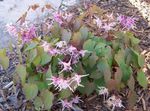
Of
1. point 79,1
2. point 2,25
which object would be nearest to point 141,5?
point 79,1

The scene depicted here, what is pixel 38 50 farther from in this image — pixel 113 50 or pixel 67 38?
pixel 113 50

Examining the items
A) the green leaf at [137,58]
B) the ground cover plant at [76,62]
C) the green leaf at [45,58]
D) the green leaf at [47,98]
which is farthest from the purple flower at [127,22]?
the green leaf at [47,98]

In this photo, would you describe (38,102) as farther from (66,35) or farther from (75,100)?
(66,35)

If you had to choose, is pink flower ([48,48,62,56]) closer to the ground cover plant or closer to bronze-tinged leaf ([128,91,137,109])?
the ground cover plant

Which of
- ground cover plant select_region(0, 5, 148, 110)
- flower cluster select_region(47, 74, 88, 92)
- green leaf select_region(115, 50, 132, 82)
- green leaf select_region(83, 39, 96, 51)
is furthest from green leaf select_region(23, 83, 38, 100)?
green leaf select_region(115, 50, 132, 82)

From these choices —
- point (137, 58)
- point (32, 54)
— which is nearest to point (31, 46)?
point (32, 54)

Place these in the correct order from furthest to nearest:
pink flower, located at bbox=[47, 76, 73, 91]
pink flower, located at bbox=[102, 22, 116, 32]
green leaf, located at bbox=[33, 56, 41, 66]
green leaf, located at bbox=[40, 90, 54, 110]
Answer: pink flower, located at bbox=[102, 22, 116, 32], green leaf, located at bbox=[33, 56, 41, 66], green leaf, located at bbox=[40, 90, 54, 110], pink flower, located at bbox=[47, 76, 73, 91]
